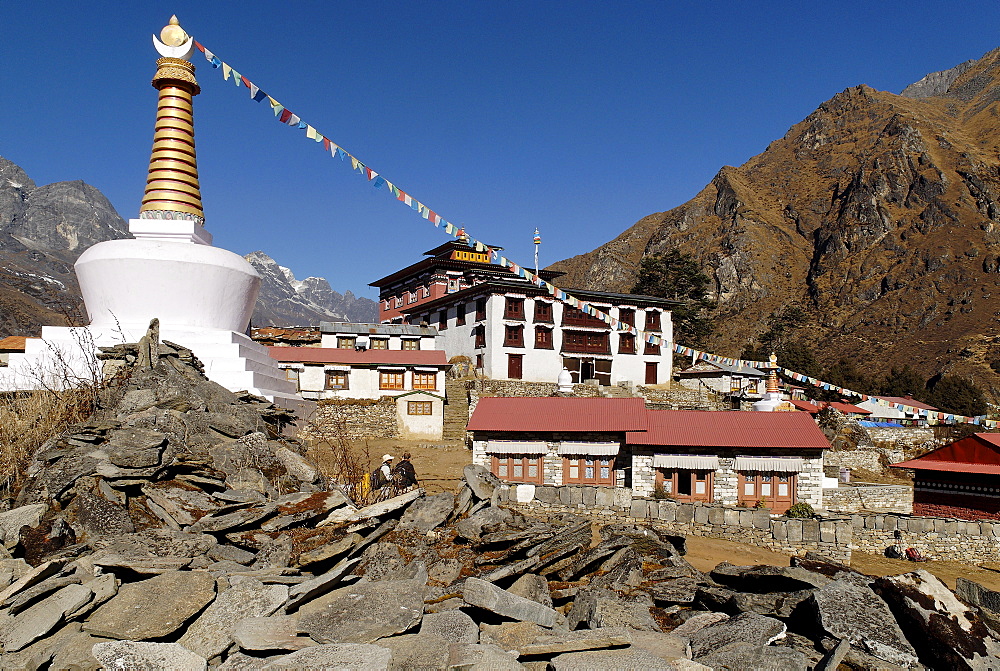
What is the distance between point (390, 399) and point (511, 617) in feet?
86.0

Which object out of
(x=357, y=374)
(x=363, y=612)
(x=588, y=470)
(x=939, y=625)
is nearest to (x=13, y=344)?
(x=357, y=374)

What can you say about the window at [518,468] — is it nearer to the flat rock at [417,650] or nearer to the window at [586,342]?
the flat rock at [417,650]

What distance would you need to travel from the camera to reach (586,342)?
44.8 metres

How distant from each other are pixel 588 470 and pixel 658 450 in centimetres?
257

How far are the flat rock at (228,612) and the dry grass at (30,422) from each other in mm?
5893

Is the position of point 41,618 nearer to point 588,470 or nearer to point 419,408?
point 588,470

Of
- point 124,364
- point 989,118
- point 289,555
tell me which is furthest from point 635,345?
point 989,118

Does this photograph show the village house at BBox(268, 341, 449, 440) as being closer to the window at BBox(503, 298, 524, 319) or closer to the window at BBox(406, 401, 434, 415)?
the window at BBox(406, 401, 434, 415)

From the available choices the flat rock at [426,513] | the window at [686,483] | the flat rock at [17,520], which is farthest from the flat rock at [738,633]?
the window at [686,483]

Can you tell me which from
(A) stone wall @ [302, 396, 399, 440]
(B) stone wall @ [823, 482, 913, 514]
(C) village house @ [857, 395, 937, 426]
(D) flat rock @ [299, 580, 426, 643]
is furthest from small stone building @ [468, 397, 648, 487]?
(C) village house @ [857, 395, 937, 426]

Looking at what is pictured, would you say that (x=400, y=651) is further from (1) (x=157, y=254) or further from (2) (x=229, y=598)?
(1) (x=157, y=254)

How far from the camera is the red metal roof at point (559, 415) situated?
72.7ft

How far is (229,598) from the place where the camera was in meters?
7.04

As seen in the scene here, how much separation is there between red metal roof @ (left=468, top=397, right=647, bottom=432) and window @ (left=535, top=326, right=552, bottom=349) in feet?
61.9
